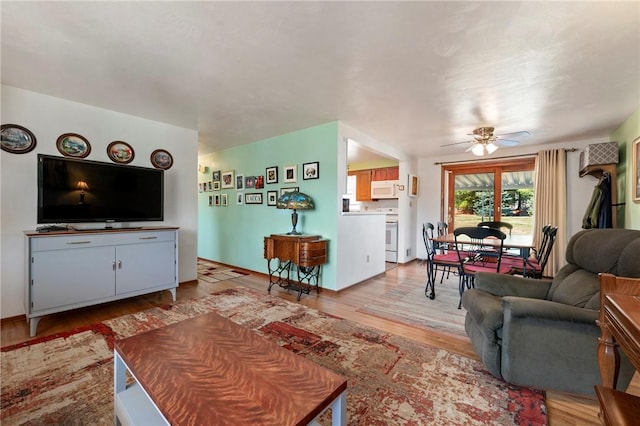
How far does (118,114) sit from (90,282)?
2098 mm

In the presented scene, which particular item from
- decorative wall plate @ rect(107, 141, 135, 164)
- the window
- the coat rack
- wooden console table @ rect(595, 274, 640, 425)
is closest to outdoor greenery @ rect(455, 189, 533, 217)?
the window

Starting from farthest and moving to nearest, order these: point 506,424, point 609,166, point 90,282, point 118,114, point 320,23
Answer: point 609,166
point 118,114
point 90,282
point 320,23
point 506,424

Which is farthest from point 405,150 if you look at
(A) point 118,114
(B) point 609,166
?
(A) point 118,114

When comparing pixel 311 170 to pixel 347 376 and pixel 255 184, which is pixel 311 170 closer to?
pixel 255 184

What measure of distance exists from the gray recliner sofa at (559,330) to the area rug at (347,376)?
0.56 feet

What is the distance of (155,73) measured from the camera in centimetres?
233

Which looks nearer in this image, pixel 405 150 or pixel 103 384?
pixel 103 384

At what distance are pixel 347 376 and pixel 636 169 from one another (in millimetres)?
4122

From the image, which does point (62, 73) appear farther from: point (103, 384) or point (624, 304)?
point (624, 304)

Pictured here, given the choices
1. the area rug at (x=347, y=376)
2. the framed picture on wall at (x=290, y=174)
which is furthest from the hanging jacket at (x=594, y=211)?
the framed picture on wall at (x=290, y=174)

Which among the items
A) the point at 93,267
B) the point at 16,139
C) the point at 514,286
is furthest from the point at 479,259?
the point at 16,139

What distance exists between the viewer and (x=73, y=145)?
9.94ft

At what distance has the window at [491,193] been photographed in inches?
200

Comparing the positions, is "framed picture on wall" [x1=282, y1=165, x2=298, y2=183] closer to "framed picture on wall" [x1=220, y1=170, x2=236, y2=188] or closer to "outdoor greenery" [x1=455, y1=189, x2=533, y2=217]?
"framed picture on wall" [x1=220, y1=170, x2=236, y2=188]
